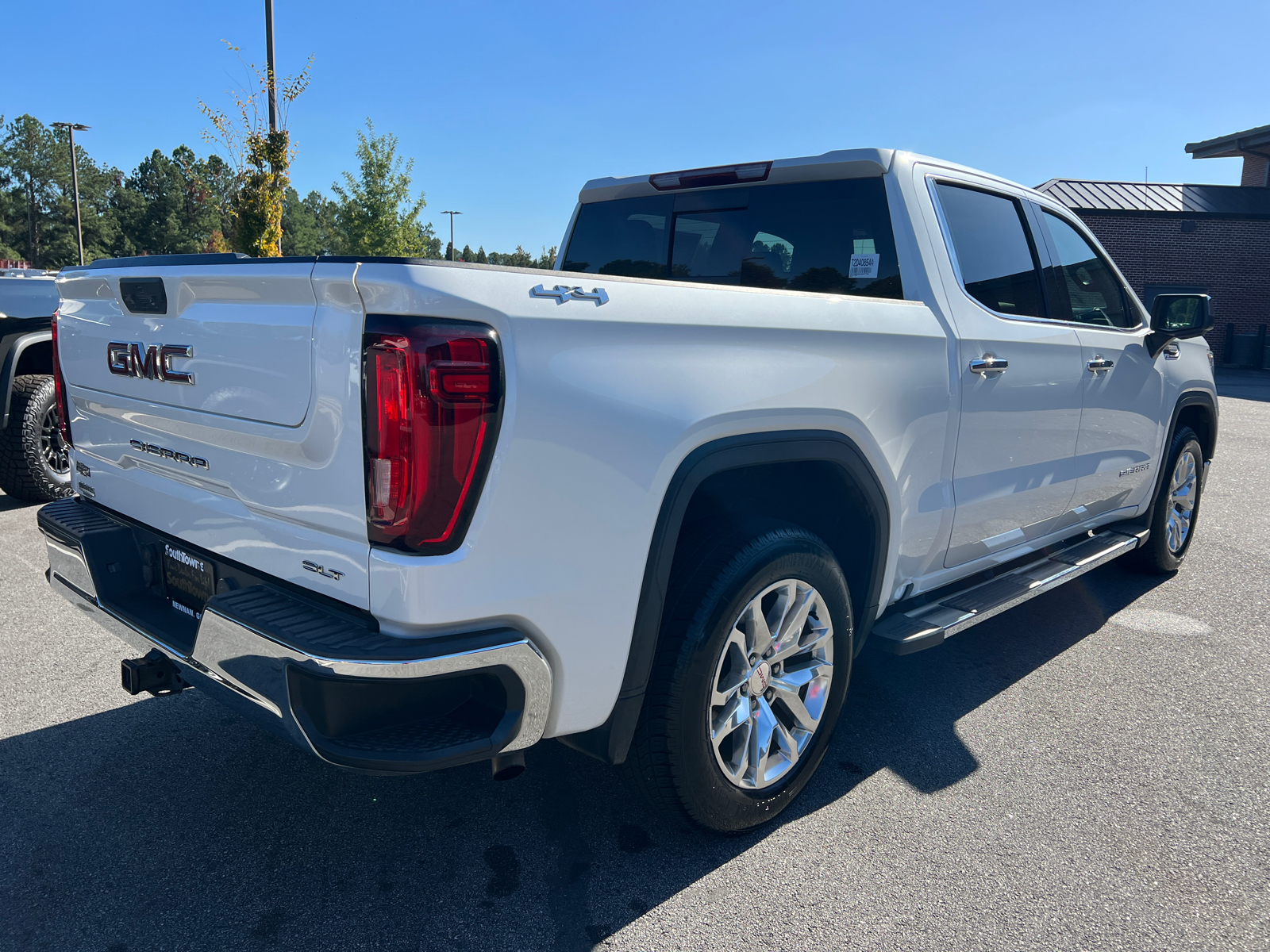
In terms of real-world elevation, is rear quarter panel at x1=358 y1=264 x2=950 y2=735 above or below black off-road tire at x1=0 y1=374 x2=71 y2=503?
above

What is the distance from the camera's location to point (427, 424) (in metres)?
1.76

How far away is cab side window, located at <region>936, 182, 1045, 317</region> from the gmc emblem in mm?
2590

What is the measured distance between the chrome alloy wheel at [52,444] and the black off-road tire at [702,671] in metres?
5.66

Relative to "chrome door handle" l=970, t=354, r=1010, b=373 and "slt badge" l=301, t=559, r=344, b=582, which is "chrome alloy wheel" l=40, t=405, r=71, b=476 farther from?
"chrome door handle" l=970, t=354, r=1010, b=373

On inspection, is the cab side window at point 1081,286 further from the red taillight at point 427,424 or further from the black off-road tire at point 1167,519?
the red taillight at point 427,424

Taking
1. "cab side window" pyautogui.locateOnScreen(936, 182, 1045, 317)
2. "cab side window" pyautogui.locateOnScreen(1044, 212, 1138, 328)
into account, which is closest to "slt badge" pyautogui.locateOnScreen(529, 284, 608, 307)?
"cab side window" pyautogui.locateOnScreen(936, 182, 1045, 317)

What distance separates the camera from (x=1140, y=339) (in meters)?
4.31

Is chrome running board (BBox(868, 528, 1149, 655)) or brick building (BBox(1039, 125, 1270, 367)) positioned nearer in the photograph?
chrome running board (BBox(868, 528, 1149, 655))

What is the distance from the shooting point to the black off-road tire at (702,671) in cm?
229

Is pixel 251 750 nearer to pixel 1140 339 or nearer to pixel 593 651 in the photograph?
pixel 593 651

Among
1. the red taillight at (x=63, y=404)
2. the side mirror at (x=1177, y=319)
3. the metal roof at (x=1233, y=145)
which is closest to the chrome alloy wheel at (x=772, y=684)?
the red taillight at (x=63, y=404)

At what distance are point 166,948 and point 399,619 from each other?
1091mm

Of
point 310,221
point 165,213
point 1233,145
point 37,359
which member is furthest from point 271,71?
point 310,221

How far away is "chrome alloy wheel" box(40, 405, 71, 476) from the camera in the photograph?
6254 millimetres
